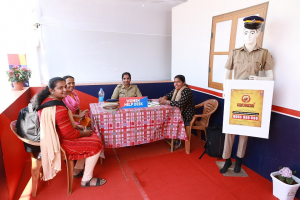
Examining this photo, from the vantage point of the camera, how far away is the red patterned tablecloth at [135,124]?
2.48 m

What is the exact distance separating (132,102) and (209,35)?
188 centimetres

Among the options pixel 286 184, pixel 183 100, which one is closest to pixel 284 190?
pixel 286 184

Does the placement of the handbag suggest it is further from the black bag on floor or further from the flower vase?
the flower vase

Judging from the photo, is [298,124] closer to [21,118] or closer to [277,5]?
[277,5]

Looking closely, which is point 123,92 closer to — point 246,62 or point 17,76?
point 17,76

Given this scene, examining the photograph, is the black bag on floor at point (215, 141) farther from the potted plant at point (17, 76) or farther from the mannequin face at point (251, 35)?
the potted plant at point (17, 76)

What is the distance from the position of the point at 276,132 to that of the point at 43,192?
2.78m

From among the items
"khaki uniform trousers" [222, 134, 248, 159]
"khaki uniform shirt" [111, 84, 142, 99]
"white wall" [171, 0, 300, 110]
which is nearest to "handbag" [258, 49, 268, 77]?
"white wall" [171, 0, 300, 110]

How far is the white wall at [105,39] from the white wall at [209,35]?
1.22 ft

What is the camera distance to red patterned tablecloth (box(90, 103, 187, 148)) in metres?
2.48

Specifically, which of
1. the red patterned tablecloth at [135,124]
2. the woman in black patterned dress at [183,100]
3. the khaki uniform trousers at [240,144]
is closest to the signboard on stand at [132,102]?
the red patterned tablecloth at [135,124]

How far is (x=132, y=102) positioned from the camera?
2.67 meters

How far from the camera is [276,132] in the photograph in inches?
91.3

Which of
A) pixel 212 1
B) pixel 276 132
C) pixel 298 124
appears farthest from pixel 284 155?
pixel 212 1
